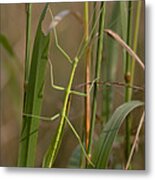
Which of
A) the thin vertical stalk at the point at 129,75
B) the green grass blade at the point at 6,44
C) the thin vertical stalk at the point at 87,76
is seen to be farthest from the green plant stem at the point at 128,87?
the green grass blade at the point at 6,44

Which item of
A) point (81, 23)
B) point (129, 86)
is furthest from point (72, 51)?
point (129, 86)

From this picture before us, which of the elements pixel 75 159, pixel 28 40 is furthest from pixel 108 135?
pixel 28 40

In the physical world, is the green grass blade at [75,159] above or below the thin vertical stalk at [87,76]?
below

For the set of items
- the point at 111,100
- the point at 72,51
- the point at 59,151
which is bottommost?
the point at 59,151

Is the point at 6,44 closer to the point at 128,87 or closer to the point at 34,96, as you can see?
the point at 34,96

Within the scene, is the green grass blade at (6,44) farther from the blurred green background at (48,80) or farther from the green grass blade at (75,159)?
the green grass blade at (75,159)

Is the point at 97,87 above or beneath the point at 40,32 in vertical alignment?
beneath

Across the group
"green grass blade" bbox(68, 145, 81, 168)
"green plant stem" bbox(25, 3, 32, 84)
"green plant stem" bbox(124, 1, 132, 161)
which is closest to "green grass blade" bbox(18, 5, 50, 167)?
"green plant stem" bbox(25, 3, 32, 84)

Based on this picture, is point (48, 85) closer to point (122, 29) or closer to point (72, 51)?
point (72, 51)
